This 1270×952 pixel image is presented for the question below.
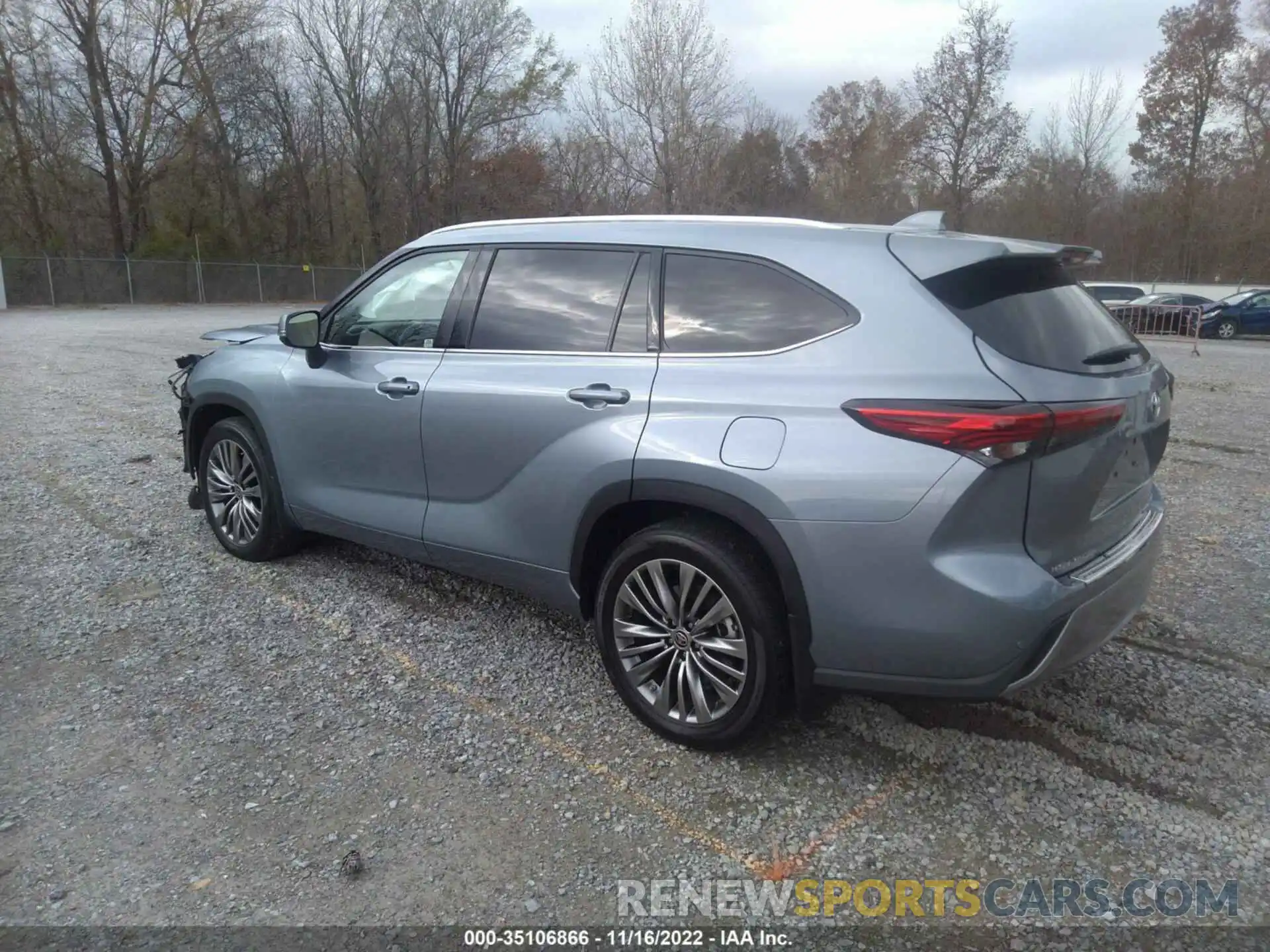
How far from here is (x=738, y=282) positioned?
3086 mm

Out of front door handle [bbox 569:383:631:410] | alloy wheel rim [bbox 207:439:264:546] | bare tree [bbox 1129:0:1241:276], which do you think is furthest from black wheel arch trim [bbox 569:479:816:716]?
bare tree [bbox 1129:0:1241:276]

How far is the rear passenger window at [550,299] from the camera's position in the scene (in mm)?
3414

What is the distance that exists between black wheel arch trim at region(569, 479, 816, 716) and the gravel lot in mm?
419

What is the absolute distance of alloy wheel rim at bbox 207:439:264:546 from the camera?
481 cm

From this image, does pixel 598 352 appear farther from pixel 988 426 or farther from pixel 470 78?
pixel 470 78

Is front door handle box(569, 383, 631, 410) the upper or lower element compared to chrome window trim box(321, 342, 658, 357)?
lower

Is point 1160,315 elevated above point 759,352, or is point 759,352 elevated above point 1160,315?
point 759,352

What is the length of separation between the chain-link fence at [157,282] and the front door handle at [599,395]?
3144 cm

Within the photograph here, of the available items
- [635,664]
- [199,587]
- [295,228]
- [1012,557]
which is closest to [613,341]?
[635,664]

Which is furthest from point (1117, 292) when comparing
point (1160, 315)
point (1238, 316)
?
point (1238, 316)

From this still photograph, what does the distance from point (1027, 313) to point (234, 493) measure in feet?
13.3

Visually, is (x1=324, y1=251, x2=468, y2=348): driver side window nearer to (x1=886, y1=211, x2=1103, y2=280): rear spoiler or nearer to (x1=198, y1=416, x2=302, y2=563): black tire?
(x1=198, y1=416, x2=302, y2=563): black tire

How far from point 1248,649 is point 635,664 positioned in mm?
2763

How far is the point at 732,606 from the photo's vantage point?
2920 millimetres
